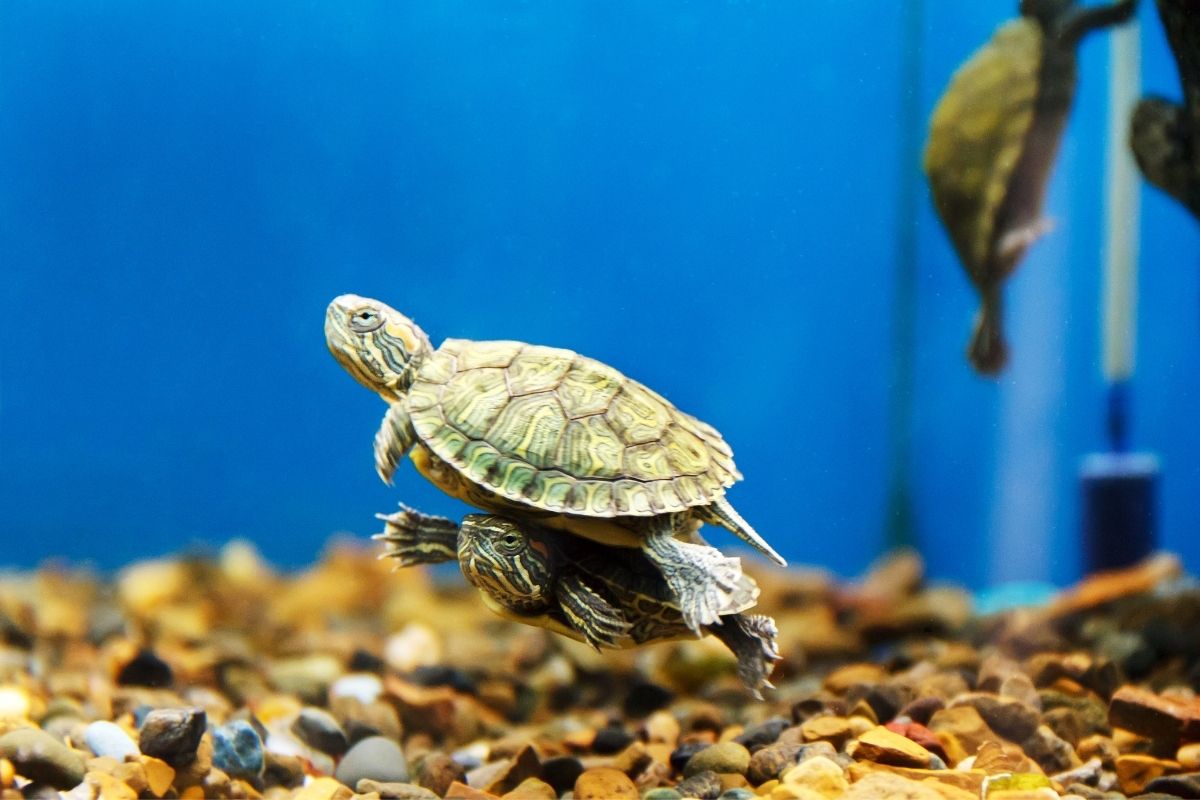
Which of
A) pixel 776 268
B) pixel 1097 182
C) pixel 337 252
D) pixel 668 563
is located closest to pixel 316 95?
pixel 337 252

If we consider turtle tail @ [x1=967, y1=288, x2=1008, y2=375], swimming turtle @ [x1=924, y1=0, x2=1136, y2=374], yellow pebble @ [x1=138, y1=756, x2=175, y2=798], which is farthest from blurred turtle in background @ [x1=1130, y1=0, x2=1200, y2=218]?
yellow pebble @ [x1=138, y1=756, x2=175, y2=798]

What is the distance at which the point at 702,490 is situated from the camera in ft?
6.01

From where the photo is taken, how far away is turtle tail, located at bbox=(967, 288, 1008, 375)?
130 inches

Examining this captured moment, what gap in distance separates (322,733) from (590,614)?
51.6 inches

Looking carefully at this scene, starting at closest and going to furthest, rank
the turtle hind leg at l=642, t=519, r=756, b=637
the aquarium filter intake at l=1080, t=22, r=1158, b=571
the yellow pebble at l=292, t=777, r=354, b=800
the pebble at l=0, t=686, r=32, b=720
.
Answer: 1. the turtle hind leg at l=642, t=519, r=756, b=637
2. the yellow pebble at l=292, t=777, r=354, b=800
3. the pebble at l=0, t=686, r=32, b=720
4. the aquarium filter intake at l=1080, t=22, r=1158, b=571

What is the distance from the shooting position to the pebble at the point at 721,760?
2.10m

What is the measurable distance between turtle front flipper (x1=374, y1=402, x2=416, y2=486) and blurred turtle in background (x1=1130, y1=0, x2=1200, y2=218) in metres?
2.79

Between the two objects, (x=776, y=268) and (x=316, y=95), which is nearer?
(x=776, y=268)

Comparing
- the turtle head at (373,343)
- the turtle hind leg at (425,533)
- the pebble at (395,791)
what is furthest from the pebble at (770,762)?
the turtle head at (373,343)

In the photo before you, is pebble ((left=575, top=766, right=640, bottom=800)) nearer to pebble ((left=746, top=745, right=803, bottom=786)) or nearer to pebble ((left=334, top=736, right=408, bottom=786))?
pebble ((left=746, top=745, right=803, bottom=786))

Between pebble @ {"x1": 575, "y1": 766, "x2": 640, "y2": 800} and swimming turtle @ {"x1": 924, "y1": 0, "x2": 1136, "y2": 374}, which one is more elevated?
swimming turtle @ {"x1": 924, "y1": 0, "x2": 1136, "y2": 374}

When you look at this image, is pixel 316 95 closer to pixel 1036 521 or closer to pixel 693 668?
pixel 693 668

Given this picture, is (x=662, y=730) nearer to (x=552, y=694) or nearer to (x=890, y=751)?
(x=552, y=694)

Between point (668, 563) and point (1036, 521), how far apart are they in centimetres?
248
